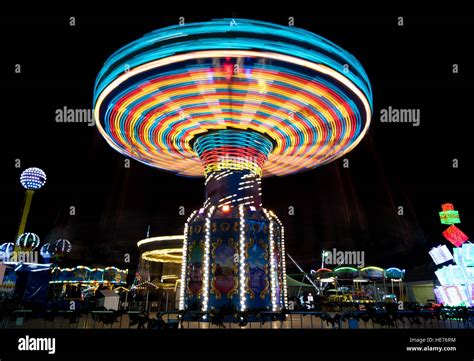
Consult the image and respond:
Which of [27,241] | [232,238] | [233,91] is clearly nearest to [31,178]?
[27,241]

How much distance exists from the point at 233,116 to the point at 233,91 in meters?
1.33

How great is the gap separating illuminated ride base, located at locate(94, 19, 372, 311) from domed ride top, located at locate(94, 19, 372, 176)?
32 mm

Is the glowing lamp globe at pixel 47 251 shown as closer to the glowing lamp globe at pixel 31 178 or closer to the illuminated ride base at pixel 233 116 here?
the glowing lamp globe at pixel 31 178

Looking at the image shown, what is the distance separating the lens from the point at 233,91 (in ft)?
35.8

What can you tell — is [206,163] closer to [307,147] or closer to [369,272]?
[307,147]

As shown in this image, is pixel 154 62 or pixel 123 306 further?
pixel 123 306

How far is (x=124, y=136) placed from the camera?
13.7m

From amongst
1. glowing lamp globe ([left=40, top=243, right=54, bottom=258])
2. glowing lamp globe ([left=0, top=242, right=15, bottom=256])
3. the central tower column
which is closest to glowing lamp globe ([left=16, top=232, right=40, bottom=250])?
glowing lamp globe ([left=40, top=243, right=54, bottom=258])

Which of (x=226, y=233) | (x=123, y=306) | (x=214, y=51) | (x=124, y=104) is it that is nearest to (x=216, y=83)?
(x=214, y=51)

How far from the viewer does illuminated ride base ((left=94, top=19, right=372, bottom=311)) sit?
380 inches

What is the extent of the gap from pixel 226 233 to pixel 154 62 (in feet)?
18.6

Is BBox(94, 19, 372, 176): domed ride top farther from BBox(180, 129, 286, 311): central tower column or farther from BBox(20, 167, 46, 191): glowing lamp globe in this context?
BBox(20, 167, 46, 191): glowing lamp globe

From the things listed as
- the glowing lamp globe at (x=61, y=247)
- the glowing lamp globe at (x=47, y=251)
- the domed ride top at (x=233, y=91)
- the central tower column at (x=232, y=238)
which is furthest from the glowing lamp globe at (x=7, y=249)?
the central tower column at (x=232, y=238)

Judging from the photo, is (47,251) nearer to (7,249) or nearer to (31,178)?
(7,249)
